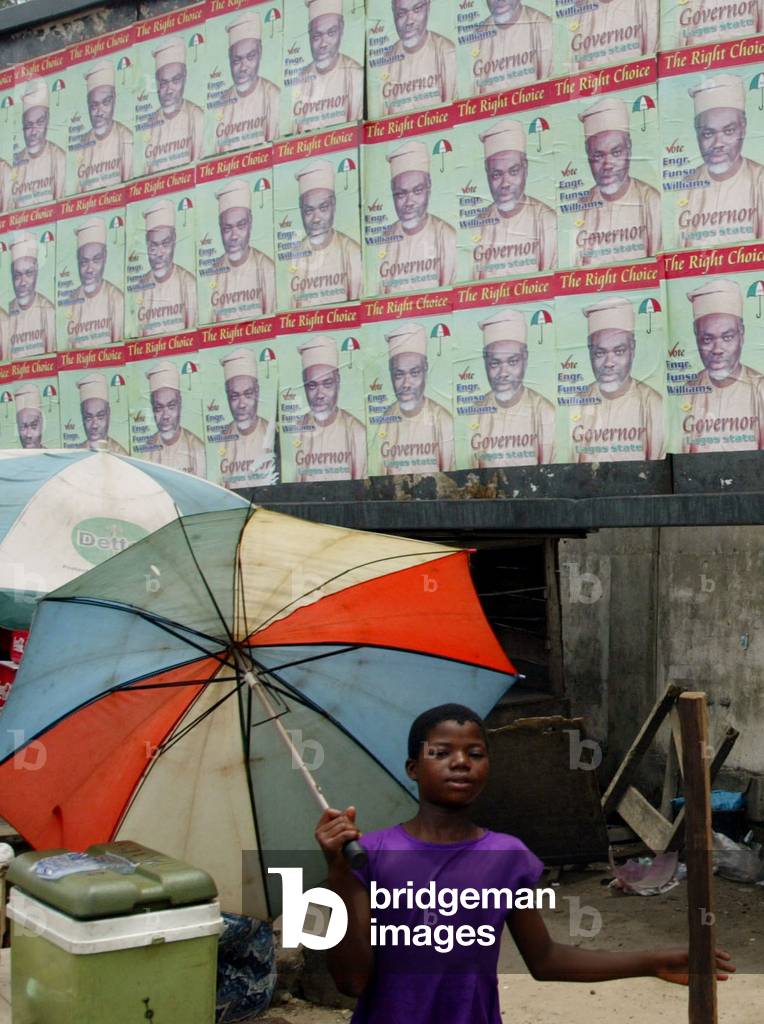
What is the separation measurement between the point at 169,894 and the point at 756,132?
185 inches

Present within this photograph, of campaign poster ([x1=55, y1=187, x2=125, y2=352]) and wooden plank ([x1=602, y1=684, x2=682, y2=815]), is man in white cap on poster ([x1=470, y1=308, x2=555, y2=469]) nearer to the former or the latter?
wooden plank ([x1=602, y1=684, x2=682, y2=815])

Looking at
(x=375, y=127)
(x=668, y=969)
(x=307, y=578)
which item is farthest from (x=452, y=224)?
(x=668, y=969)

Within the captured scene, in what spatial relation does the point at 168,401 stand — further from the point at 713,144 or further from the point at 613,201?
the point at 713,144

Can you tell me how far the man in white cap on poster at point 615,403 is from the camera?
676cm

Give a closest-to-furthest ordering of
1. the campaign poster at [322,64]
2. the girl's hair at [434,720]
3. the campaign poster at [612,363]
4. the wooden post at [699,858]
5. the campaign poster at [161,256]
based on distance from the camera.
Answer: the girl's hair at [434,720]
the wooden post at [699,858]
the campaign poster at [612,363]
the campaign poster at [322,64]
the campaign poster at [161,256]

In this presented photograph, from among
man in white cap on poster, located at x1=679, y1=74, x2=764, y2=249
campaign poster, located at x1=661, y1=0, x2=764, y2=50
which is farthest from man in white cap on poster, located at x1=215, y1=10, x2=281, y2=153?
man in white cap on poster, located at x1=679, y1=74, x2=764, y2=249

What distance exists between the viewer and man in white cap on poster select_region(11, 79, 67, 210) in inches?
393

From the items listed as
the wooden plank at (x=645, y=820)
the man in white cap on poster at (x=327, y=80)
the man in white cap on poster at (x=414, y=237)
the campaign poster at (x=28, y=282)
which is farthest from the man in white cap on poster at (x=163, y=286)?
the wooden plank at (x=645, y=820)

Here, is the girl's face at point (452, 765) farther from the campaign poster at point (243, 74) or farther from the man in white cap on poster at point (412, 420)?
the campaign poster at point (243, 74)

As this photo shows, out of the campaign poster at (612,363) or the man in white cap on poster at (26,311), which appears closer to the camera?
the campaign poster at (612,363)

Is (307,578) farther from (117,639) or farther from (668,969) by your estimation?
(668,969)

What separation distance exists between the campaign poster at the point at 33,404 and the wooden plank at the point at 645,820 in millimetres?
5166

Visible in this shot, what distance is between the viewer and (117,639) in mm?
4160

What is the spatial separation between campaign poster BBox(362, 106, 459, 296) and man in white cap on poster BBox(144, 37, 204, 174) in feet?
5.30
